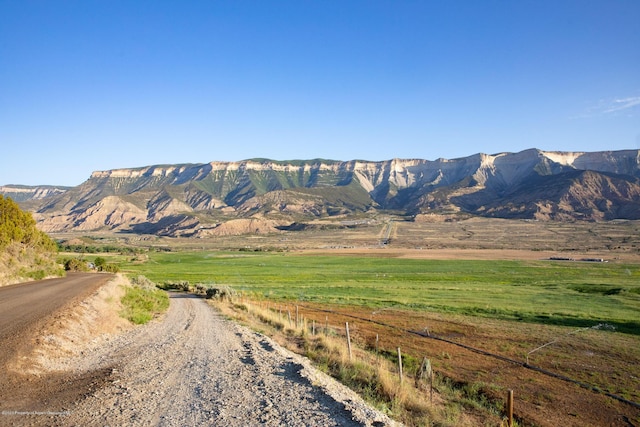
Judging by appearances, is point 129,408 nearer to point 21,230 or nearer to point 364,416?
point 364,416

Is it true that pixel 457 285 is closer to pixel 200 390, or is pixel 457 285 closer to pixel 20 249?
pixel 20 249

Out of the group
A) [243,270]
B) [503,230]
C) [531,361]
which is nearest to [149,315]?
[531,361]

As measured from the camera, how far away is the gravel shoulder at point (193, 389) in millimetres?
8281

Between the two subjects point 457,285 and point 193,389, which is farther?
point 457,285

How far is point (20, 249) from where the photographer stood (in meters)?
35.5

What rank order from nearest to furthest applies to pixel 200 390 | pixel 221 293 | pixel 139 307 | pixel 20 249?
1. pixel 200 390
2. pixel 139 307
3. pixel 20 249
4. pixel 221 293

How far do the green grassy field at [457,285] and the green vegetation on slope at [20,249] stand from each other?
21.2m

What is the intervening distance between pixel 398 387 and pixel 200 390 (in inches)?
219

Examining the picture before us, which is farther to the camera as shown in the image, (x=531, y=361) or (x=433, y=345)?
(x=433, y=345)

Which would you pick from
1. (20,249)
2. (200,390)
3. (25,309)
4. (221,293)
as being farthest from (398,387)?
(20,249)

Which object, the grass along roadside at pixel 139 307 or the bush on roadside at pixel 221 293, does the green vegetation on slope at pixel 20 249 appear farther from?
the bush on roadside at pixel 221 293

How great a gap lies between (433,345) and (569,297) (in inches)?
1127

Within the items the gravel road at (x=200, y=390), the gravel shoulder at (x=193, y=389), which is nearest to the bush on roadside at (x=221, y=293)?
the gravel shoulder at (x=193, y=389)

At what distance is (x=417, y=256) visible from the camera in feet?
340
